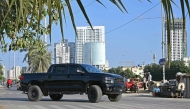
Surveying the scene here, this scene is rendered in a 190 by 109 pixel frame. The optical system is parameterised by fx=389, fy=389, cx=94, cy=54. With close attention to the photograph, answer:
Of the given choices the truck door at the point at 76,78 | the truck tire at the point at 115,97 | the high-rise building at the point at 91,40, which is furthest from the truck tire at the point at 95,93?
the high-rise building at the point at 91,40

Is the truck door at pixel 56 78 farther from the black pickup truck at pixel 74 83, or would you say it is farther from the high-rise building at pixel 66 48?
the high-rise building at pixel 66 48

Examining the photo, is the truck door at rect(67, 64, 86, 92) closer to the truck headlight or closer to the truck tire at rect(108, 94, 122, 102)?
the truck headlight

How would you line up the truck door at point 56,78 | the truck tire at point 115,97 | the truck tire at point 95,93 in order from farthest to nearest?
the truck door at point 56,78 < the truck tire at point 115,97 < the truck tire at point 95,93

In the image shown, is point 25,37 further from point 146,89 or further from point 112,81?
point 146,89

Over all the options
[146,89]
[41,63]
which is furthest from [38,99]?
[41,63]

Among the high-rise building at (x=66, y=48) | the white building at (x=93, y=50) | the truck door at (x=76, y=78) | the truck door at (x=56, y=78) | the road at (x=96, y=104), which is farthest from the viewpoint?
the truck door at (x=56, y=78)

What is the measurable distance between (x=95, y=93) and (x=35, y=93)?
3.40m

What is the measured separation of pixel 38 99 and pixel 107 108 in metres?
5.41

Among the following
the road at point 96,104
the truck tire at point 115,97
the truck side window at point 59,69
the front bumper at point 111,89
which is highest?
the truck side window at point 59,69

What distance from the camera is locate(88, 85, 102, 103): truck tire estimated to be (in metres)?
16.7

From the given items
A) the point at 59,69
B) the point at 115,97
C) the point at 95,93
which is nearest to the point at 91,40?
the point at 95,93

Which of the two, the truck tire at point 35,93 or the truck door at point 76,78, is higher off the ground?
the truck door at point 76,78

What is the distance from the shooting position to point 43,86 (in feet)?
61.8

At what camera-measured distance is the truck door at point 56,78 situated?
1833 cm
